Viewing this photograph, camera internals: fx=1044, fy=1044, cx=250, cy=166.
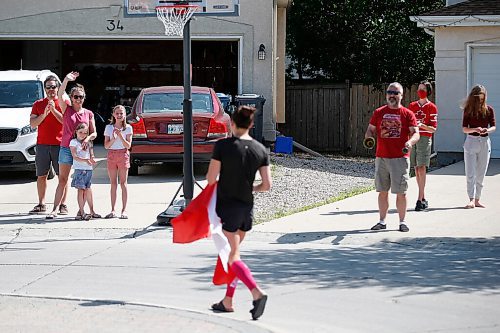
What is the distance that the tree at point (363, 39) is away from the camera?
2981 cm

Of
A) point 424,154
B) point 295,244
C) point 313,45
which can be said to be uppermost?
point 313,45

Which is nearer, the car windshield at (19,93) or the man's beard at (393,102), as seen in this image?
the man's beard at (393,102)

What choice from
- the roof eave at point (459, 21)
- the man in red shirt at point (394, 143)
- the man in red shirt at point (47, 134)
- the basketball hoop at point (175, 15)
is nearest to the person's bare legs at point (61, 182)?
the man in red shirt at point (47, 134)

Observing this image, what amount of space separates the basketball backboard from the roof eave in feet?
29.0

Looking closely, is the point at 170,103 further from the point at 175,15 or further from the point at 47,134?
the point at 175,15

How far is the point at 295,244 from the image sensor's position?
12828mm

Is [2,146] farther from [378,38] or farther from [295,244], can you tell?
[378,38]

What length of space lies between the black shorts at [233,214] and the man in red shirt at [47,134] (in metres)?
6.80

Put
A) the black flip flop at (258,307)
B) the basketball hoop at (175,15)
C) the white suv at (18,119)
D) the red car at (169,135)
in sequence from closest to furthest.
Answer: the black flip flop at (258,307), the basketball hoop at (175,15), the white suv at (18,119), the red car at (169,135)

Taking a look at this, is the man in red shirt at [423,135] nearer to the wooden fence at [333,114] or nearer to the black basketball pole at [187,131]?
the black basketball pole at [187,131]

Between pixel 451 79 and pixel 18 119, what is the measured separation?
997cm

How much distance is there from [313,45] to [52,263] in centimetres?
2081

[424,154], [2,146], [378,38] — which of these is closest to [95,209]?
[2,146]

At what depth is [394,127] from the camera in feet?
43.4
